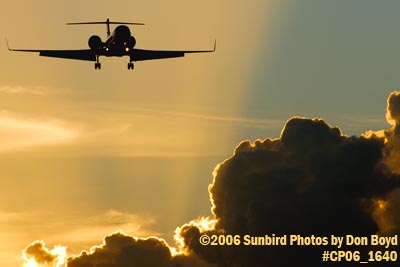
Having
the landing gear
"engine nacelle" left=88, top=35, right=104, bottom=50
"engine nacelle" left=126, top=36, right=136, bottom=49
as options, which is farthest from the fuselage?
the landing gear

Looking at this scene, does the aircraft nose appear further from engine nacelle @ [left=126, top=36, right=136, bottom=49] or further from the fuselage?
engine nacelle @ [left=126, top=36, right=136, bottom=49]

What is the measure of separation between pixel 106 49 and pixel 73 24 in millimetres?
7285

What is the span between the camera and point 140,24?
616 feet

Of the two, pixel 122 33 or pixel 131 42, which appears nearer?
pixel 122 33

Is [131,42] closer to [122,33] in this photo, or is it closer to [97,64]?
[122,33]

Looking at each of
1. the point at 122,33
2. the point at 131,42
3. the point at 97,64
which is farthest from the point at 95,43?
the point at 122,33

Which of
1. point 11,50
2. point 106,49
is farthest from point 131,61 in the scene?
point 11,50

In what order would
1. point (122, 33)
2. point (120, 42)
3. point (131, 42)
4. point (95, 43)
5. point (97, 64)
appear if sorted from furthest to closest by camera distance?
point (97, 64)
point (95, 43)
point (131, 42)
point (120, 42)
point (122, 33)

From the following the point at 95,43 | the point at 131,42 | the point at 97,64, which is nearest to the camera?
the point at 131,42

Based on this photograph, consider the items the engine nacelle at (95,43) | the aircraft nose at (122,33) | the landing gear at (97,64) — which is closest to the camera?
the aircraft nose at (122,33)

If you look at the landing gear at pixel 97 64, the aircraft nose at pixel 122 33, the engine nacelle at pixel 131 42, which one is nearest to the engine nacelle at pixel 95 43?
the landing gear at pixel 97 64

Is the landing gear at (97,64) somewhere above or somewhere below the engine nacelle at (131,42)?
below

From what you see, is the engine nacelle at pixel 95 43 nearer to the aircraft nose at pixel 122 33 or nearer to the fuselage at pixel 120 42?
the fuselage at pixel 120 42

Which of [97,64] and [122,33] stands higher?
[122,33]
